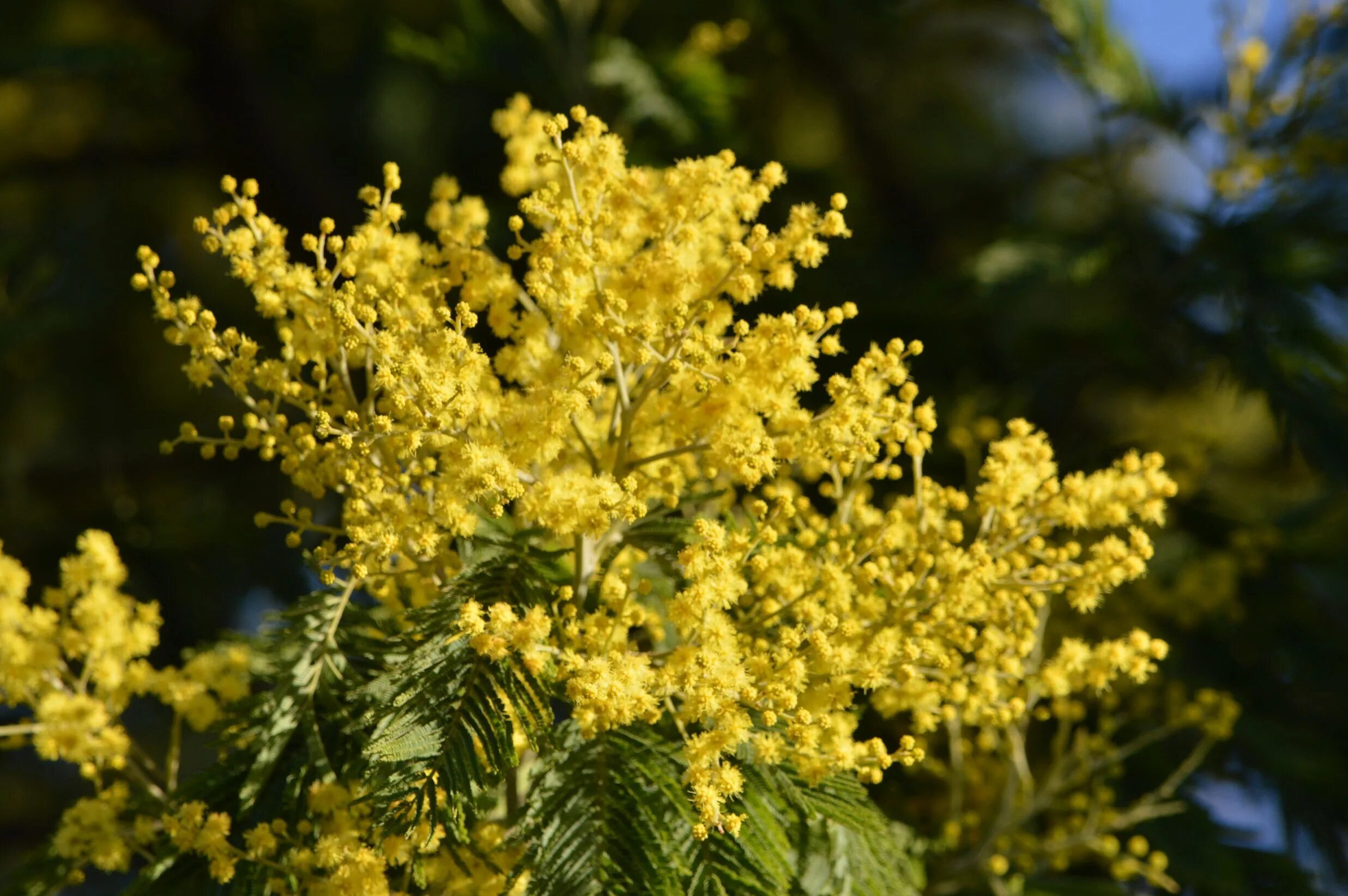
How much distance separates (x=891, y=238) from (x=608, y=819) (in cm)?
252

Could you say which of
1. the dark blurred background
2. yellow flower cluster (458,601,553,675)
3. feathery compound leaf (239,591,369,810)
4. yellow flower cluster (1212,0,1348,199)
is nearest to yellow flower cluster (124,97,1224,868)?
yellow flower cluster (458,601,553,675)

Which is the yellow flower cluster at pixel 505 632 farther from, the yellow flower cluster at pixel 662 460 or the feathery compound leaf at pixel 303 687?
the feathery compound leaf at pixel 303 687

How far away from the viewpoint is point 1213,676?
263 centimetres

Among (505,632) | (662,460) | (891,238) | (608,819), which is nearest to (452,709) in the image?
(505,632)

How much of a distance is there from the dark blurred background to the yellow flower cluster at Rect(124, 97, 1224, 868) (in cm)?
77

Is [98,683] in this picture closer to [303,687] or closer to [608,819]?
[303,687]

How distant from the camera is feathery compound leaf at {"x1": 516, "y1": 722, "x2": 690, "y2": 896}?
1432 mm

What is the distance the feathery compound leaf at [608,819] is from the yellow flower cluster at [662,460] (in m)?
0.06

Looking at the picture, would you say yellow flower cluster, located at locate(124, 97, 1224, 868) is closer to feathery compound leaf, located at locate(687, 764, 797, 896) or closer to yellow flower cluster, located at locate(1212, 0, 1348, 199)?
feathery compound leaf, located at locate(687, 764, 797, 896)

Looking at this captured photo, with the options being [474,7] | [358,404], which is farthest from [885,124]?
[358,404]

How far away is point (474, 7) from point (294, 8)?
177 cm

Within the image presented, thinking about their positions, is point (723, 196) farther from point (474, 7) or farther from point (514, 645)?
point (474, 7)

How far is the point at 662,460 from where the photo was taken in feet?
5.66

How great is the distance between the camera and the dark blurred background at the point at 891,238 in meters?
2.69
